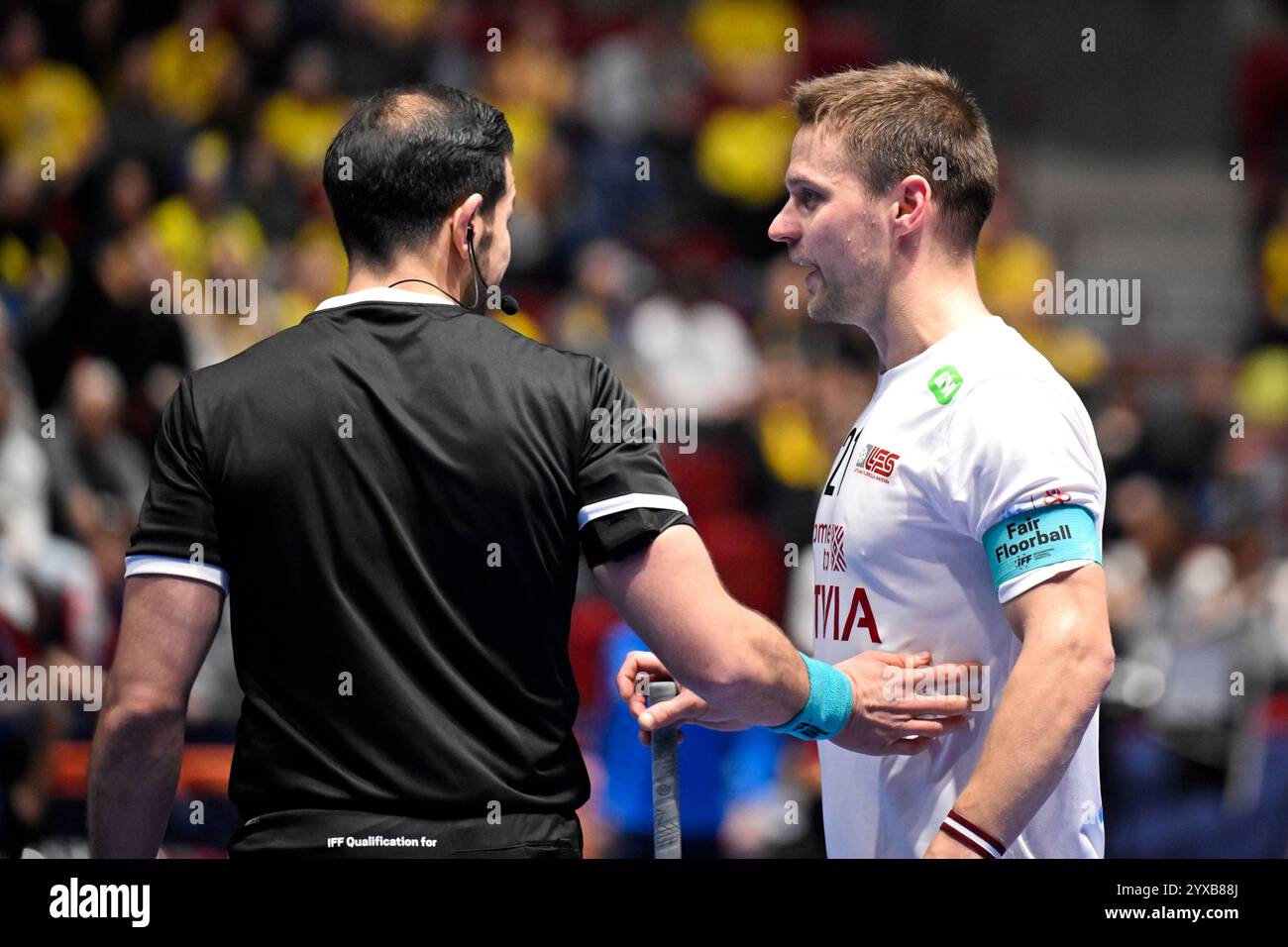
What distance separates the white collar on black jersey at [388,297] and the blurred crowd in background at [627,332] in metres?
2.80

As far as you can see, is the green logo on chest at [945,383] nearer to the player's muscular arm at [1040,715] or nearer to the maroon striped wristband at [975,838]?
the player's muscular arm at [1040,715]

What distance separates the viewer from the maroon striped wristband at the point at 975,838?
7.82ft

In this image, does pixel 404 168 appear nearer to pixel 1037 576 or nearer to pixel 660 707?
pixel 660 707

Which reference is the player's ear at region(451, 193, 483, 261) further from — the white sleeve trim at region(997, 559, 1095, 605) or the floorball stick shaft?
the white sleeve trim at region(997, 559, 1095, 605)

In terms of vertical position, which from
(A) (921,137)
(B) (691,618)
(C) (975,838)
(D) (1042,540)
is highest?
(A) (921,137)

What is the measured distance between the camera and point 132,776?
241cm

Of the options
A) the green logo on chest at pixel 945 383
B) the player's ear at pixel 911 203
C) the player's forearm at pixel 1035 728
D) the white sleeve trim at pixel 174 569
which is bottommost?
the player's forearm at pixel 1035 728

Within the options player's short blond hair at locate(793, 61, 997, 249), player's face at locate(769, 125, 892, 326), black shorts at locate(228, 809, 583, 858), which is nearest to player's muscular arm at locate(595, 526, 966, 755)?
black shorts at locate(228, 809, 583, 858)

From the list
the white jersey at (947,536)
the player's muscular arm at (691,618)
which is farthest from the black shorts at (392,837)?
the white jersey at (947,536)

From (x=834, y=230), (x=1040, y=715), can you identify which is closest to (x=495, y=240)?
(x=834, y=230)

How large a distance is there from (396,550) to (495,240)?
612 mm

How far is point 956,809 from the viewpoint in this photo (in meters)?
2.41

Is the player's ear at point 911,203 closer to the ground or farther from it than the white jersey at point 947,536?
farther from it
